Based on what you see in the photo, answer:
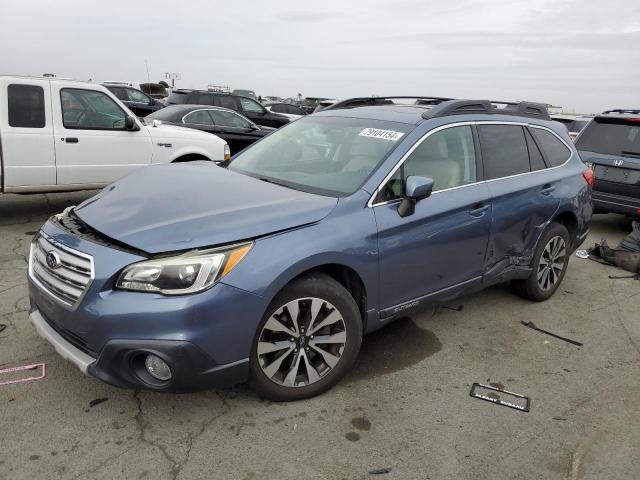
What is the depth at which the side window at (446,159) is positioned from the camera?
3.50m

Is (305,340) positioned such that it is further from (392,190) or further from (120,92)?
(120,92)

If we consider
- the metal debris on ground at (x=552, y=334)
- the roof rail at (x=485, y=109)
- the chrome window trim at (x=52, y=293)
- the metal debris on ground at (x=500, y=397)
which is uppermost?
the roof rail at (x=485, y=109)

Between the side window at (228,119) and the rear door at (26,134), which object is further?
the side window at (228,119)

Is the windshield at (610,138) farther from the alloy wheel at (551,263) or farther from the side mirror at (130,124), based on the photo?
the side mirror at (130,124)

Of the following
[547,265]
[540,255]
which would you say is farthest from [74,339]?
[547,265]

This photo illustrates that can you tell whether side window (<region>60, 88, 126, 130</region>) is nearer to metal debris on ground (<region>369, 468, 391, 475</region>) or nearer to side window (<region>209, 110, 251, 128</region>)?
side window (<region>209, 110, 251, 128</region>)

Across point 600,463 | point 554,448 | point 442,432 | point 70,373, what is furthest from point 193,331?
point 600,463

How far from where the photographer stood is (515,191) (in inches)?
162

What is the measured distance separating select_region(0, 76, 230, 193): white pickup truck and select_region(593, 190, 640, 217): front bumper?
5965mm

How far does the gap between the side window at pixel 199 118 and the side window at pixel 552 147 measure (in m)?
6.99

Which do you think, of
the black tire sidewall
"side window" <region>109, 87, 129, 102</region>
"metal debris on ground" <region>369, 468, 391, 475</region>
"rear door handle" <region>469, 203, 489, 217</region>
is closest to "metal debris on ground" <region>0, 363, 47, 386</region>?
"metal debris on ground" <region>369, 468, 391, 475</region>

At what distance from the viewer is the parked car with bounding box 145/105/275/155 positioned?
9.91 m

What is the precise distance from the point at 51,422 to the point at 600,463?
9.38 feet

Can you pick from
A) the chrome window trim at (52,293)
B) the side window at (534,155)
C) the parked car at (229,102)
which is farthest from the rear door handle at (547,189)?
the parked car at (229,102)
